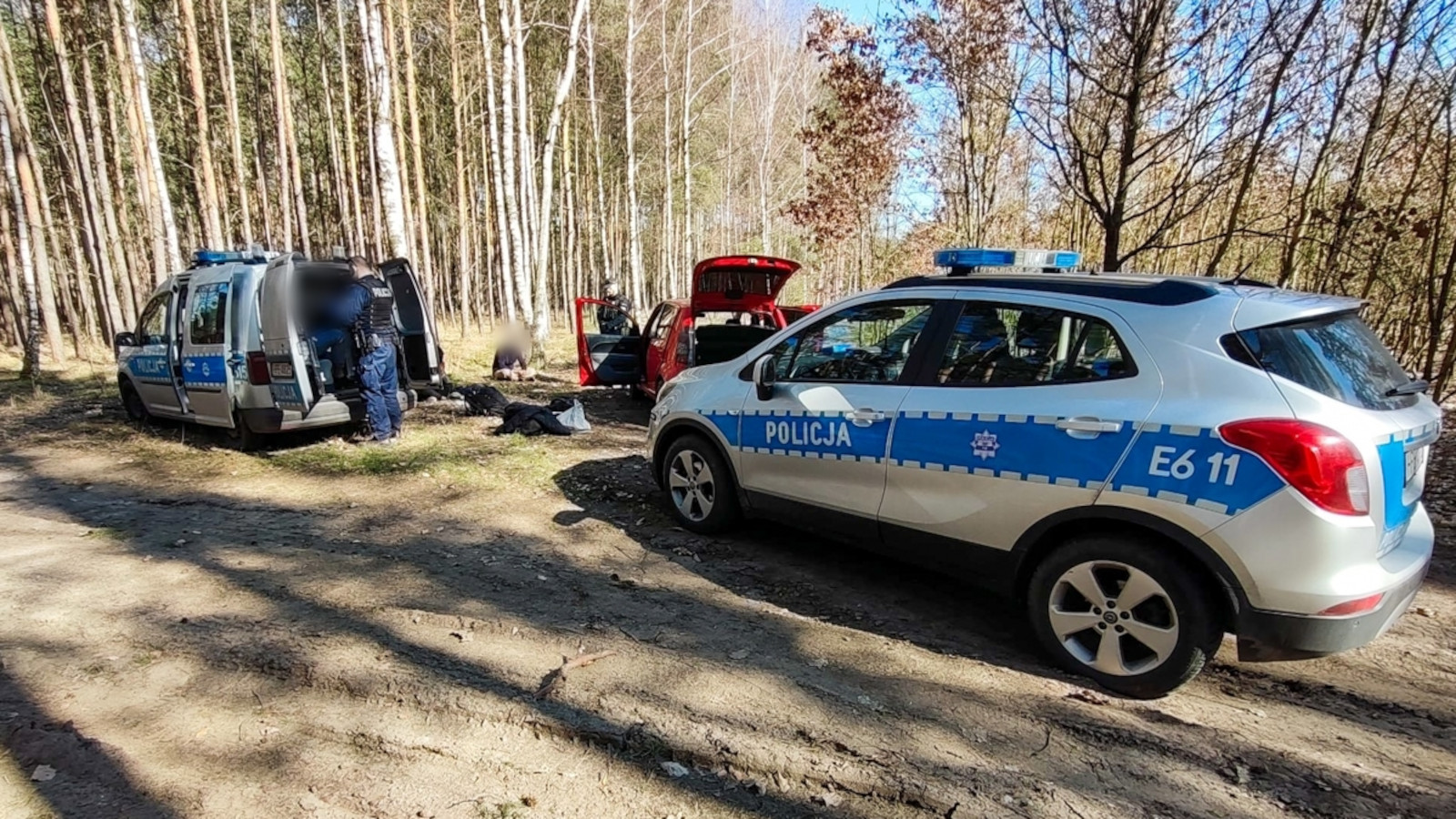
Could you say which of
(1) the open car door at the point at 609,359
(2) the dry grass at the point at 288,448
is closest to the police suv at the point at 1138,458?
(2) the dry grass at the point at 288,448

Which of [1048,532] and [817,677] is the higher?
[1048,532]

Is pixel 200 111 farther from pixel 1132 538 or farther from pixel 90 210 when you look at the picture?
pixel 1132 538

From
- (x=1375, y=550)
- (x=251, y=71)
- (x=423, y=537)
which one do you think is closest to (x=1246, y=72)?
(x=1375, y=550)

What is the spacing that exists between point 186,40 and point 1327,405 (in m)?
16.2

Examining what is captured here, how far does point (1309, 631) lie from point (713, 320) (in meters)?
6.37

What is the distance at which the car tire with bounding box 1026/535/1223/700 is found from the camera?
2.77 meters

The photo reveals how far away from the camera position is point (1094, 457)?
2.91 m

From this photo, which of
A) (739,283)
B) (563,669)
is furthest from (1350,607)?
(739,283)

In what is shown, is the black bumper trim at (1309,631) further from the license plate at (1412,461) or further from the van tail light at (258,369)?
the van tail light at (258,369)

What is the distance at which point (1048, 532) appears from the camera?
311cm

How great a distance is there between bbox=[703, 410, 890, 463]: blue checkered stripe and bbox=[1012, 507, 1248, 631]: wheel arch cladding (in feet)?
2.77

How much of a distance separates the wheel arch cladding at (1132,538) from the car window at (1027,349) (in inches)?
23.0

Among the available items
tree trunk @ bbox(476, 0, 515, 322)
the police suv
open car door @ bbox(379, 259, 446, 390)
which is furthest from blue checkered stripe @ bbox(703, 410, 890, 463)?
tree trunk @ bbox(476, 0, 515, 322)

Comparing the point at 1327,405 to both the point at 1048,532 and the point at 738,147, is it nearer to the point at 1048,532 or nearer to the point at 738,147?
the point at 1048,532
